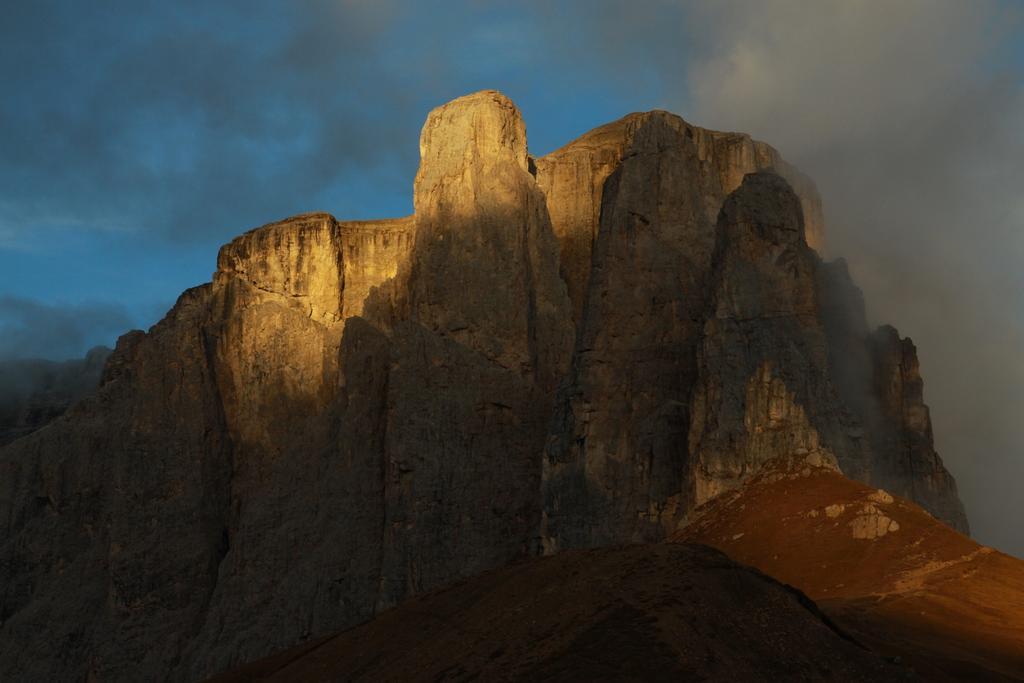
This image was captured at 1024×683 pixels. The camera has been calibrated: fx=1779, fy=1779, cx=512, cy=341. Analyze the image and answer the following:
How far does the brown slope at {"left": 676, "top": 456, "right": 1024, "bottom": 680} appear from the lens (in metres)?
36.8

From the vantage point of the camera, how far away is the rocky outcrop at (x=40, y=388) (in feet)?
304

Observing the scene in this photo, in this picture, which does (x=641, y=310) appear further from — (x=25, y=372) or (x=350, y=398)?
(x=25, y=372)

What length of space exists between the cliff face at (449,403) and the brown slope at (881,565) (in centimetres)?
215

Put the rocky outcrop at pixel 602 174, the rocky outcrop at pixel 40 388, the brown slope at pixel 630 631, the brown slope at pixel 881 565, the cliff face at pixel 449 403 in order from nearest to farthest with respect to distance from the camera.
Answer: the brown slope at pixel 630 631 → the brown slope at pixel 881 565 → the cliff face at pixel 449 403 → the rocky outcrop at pixel 602 174 → the rocky outcrop at pixel 40 388

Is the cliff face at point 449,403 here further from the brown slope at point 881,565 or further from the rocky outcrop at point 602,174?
the brown slope at point 881,565

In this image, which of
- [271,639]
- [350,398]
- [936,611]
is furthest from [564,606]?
[350,398]

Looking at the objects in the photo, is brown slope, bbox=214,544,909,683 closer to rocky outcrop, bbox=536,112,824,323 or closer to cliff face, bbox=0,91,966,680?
cliff face, bbox=0,91,966,680

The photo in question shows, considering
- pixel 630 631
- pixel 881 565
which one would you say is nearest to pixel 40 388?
pixel 881 565

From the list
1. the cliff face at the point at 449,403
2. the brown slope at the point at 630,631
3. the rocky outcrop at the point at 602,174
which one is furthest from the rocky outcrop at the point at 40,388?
the brown slope at the point at 630,631

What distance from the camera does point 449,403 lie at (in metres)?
64.1

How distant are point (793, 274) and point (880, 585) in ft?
49.2

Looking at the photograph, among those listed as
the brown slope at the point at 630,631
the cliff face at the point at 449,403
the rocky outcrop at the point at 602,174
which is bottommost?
the brown slope at the point at 630,631

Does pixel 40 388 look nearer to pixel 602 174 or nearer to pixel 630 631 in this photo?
pixel 602 174

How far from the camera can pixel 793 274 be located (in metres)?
56.1
